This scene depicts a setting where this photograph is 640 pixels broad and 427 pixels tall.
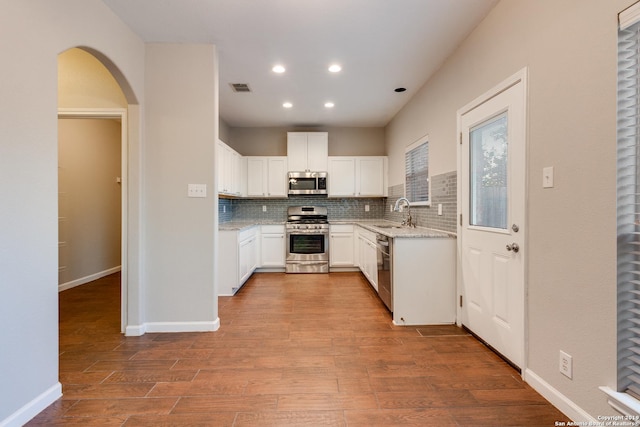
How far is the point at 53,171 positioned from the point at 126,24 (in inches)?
58.6

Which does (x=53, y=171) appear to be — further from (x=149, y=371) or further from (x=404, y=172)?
(x=404, y=172)

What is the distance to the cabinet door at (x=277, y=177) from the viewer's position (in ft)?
17.7

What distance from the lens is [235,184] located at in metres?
4.93

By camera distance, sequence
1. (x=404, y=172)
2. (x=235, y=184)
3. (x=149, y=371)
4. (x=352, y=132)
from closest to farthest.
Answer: (x=149, y=371) → (x=404, y=172) → (x=235, y=184) → (x=352, y=132)

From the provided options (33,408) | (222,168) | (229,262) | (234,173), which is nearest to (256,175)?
(234,173)

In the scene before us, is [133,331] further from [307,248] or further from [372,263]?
[307,248]

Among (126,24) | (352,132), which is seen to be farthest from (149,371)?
(352,132)

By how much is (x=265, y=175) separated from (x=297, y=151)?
29.2 inches

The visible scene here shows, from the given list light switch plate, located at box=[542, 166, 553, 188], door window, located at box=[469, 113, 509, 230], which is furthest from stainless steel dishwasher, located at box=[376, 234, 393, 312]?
light switch plate, located at box=[542, 166, 553, 188]

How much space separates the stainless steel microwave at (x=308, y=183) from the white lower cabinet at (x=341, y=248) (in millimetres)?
745

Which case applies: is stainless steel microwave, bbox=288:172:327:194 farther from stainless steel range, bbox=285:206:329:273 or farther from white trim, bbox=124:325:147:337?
white trim, bbox=124:325:147:337

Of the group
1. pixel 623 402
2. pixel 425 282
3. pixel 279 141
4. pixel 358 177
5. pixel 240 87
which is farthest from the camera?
pixel 279 141

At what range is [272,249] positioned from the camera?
17.0 ft

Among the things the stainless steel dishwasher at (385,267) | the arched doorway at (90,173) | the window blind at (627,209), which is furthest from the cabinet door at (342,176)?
the window blind at (627,209)
